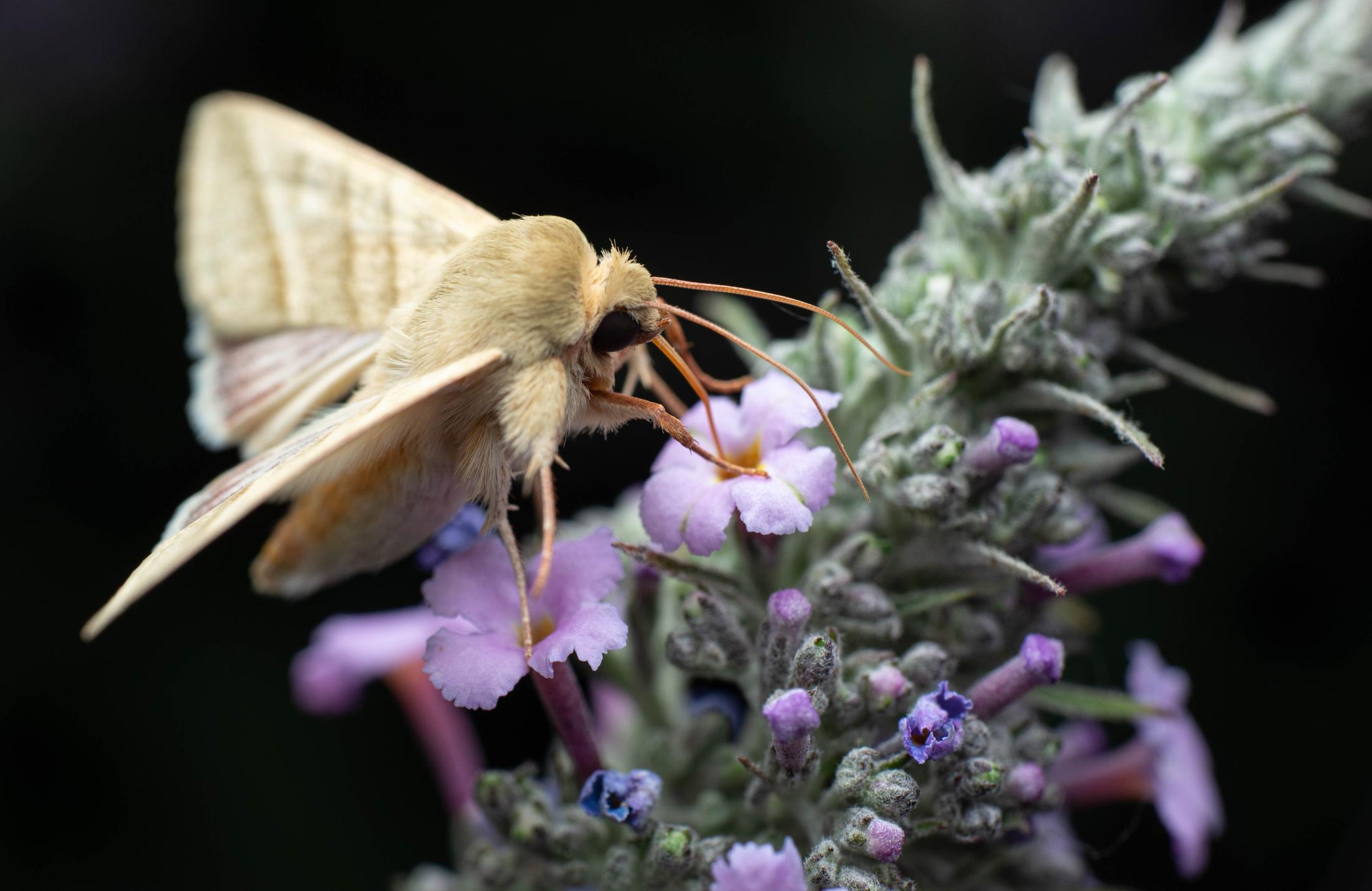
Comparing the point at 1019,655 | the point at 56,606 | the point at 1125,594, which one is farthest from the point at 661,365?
the point at 1019,655

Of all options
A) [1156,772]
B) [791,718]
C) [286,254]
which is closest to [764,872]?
[791,718]

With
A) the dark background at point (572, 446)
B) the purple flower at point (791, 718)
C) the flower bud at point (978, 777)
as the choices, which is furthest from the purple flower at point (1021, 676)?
the dark background at point (572, 446)

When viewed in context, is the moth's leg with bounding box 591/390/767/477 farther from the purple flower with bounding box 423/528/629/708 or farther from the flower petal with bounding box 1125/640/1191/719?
the flower petal with bounding box 1125/640/1191/719

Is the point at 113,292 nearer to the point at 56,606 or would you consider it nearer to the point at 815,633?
the point at 56,606

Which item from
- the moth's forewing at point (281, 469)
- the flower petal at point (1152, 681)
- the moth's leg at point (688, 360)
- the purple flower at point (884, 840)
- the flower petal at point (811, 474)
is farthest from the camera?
the flower petal at point (1152, 681)

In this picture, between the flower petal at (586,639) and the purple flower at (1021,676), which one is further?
the purple flower at (1021,676)

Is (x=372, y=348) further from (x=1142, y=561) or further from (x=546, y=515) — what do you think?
(x=1142, y=561)

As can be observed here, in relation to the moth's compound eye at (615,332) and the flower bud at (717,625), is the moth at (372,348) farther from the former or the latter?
the flower bud at (717,625)
